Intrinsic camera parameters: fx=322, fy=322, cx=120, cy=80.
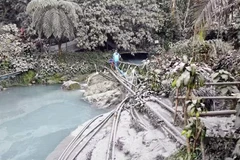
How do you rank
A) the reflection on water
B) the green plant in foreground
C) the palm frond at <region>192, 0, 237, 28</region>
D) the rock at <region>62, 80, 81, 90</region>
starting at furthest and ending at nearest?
the rock at <region>62, 80, 81, 90</region> < the reflection on water < the palm frond at <region>192, 0, 237, 28</region> < the green plant in foreground

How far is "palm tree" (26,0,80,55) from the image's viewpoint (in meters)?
14.5

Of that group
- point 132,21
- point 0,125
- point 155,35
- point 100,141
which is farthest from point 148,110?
point 155,35

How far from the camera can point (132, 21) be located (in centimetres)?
1627

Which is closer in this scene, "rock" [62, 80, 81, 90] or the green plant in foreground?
the green plant in foreground

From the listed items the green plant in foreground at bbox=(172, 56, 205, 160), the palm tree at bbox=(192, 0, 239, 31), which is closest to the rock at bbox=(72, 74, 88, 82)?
the green plant in foreground at bbox=(172, 56, 205, 160)

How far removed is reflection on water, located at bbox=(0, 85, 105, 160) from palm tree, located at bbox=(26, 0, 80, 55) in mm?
2683

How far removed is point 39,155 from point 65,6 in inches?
354

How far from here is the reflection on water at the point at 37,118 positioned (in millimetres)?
7762

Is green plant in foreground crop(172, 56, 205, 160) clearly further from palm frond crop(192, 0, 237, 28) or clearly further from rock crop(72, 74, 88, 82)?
rock crop(72, 74, 88, 82)

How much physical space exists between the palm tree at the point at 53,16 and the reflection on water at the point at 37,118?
106 inches

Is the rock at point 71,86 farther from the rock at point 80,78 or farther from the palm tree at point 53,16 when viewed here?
the palm tree at point 53,16

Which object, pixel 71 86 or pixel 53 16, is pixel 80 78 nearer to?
pixel 71 86

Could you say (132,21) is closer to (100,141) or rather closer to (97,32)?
(97,32)

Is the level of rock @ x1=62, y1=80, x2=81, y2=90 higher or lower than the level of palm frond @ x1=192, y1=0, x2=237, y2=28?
lower
